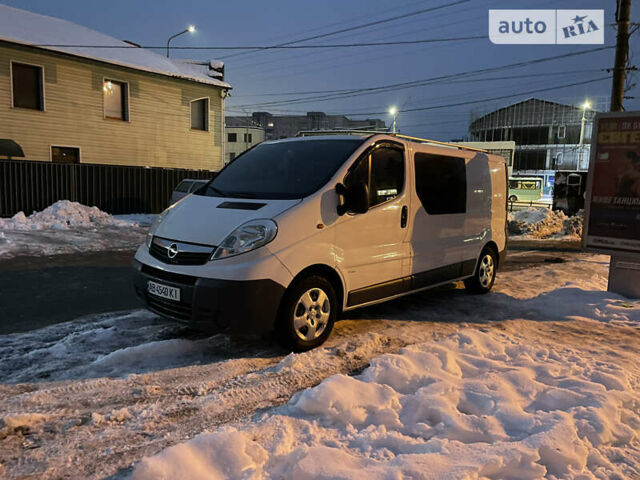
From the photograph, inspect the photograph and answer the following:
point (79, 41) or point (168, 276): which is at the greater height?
point (79, 41)

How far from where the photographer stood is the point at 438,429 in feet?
9.70

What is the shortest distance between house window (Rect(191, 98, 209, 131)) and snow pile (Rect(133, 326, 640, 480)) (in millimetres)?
22040

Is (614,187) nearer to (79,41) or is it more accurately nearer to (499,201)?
(499,201)

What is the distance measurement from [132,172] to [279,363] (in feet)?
52.3

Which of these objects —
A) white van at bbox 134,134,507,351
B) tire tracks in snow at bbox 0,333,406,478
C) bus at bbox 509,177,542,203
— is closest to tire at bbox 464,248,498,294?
white van at bbox 134,134,507,351

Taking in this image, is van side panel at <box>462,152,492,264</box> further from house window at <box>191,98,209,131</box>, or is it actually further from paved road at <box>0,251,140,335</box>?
house window at <box>191,98,209,131</box>

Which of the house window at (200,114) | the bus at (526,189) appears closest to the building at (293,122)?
the bus at (526,189)

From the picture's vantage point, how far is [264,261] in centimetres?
399

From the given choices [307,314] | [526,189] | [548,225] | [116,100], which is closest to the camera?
[307,314]

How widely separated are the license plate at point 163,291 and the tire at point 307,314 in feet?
2.92

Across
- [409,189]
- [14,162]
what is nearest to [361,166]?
[409,189]

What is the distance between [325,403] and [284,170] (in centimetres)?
255

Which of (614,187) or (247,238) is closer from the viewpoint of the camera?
(247,238)

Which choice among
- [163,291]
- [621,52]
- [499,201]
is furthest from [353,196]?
[621,52]
